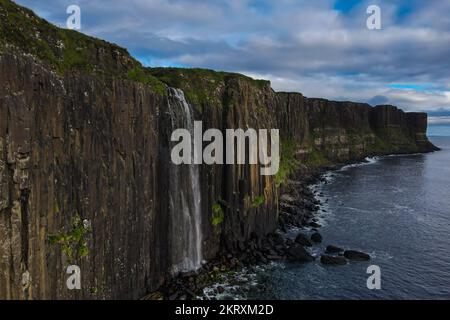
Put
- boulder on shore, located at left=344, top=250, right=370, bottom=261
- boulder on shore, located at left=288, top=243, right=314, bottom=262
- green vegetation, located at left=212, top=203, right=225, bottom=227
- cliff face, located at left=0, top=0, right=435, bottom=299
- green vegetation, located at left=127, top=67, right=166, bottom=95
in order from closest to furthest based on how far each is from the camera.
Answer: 1. cliff face, located at left=0, top=0, right=435, bottom=299
2. green vegetation, located at left=127, top=67, right=166, bottom=95
3. green vegetation, located at left=212, top=203, right=225, bottom=227
4. boulder on shore, located at left=288, top=243, right=314, bottom=262
5. boulder on shore, located at left=344, top=250, right=370, bottom=261

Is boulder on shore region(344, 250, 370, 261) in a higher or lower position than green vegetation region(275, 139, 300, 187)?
lower

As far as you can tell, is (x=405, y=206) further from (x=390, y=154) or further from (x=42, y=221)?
(x=390, y=154)

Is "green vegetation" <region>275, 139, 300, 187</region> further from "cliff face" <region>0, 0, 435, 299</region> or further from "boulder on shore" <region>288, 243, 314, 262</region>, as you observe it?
"cliff face" <region>0, 0, 435, 299</region>

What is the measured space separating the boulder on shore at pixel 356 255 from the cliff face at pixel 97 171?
1125cm

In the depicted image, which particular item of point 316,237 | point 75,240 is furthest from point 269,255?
point 75,240

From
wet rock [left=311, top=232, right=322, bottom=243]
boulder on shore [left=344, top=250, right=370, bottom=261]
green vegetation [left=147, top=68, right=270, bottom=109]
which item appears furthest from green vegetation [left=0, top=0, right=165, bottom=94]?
wet rock [left=311, top=232, right=322, bottom=243]

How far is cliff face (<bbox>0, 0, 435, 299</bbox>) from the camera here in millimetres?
20594

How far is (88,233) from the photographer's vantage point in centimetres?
2628

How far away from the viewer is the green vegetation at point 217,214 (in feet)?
141

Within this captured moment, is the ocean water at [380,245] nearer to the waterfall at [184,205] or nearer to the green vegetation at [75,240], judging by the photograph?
the waterfall at [184,205]

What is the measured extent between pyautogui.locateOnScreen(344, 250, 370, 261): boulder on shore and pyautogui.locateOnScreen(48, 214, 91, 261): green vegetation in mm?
30751

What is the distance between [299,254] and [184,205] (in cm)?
1533

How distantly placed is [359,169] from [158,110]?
355 feet

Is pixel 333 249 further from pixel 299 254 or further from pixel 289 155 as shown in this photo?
pixel 289 155
